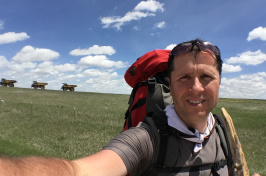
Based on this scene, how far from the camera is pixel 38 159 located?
174 cm

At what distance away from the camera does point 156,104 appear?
11.3ft

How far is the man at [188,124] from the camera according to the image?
7.57 feet

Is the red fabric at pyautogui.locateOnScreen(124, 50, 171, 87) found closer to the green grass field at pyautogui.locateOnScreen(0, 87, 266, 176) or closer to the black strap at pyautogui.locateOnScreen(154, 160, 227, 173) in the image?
the black strap at pyautogui.locateOnScreen(154, 160, 227, 173)

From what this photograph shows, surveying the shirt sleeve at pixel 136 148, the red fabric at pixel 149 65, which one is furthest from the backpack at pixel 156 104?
the shirt sleeve at pixel 136 148

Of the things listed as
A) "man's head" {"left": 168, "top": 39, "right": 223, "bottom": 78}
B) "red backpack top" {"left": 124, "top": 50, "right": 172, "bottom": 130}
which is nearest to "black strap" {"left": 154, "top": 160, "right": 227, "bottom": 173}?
"red backpack top" {"left": 124, "top": 50, "right": 172, "bottom": 130}

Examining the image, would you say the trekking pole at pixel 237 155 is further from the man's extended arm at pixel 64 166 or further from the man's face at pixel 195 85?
the man's extended arm at pixel 64 166

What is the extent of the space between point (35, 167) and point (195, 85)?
195cm

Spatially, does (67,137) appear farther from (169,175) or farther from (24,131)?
(169,175)

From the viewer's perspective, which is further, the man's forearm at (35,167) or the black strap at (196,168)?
the black strap at (196,168)

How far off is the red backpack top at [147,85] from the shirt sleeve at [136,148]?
0.74 meters

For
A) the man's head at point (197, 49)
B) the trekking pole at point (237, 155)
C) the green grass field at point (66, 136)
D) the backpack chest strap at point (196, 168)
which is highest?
the man's head at point (197, 49)

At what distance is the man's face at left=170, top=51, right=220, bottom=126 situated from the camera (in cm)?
273

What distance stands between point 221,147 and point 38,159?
7.33 feet

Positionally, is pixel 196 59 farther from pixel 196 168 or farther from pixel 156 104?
pixel 196 168
